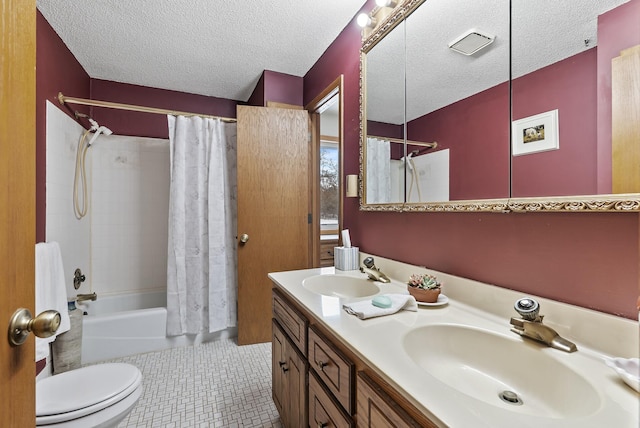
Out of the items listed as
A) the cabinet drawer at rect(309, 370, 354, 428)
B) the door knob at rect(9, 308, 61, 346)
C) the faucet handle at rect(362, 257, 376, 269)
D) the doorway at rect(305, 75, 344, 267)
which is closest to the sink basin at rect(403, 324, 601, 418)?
the cabinet drawer at rect(309, 370, 354, 428)

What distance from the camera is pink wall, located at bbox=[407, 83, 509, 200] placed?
958mm

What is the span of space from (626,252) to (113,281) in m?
3.60

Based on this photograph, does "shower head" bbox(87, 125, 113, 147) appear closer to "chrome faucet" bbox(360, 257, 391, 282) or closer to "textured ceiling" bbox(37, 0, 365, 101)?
"textured ceiling" bbox(37, 0, 365, 101)

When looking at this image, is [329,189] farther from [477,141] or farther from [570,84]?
[570,84]

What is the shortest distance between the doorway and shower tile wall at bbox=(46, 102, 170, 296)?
167 cm

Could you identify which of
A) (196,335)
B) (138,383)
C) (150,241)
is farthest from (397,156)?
(150,241)

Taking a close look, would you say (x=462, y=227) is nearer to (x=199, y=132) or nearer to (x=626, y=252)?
(x=626, y=252)

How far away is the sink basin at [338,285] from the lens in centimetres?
144

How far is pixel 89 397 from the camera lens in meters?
1.16

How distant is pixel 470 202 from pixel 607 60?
1.68ft

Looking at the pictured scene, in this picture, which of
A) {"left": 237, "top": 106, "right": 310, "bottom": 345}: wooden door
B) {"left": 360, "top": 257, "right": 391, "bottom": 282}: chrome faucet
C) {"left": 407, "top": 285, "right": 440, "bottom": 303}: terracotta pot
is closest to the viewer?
{"left": 407, "top": 285, "right": 440, "bottom": 303}: terracotta pot

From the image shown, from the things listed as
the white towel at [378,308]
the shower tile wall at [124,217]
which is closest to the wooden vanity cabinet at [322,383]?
the white towel at [378,308]

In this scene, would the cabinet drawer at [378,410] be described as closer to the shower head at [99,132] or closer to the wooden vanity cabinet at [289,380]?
the wooden vanity cabinet at [289,380]

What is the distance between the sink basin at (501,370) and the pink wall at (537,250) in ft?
0.66
